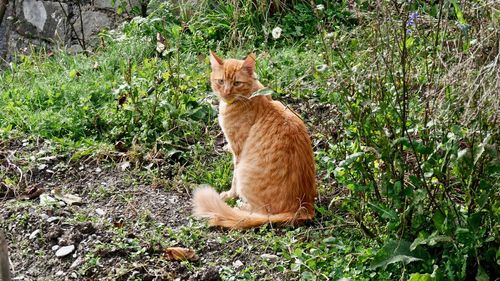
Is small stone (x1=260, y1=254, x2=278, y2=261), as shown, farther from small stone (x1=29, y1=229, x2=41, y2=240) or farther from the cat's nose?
the cat's nose

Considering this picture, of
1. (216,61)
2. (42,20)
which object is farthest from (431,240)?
(42,20)

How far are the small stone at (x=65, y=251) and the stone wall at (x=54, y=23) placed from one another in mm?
3871

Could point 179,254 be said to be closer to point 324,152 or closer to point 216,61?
point 324,152

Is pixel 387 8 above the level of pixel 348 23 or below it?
above

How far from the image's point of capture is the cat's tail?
427 cm

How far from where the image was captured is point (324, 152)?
463 centimetres

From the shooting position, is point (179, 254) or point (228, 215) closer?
point (179, 254)

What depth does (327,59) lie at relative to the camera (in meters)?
3.94

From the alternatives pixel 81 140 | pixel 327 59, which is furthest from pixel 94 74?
pixel 327 59

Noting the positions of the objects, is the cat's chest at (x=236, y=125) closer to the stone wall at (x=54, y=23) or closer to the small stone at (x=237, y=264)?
the small stone at (x=237, y=264)

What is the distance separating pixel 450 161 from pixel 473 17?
643 mm

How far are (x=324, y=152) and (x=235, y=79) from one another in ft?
2.47

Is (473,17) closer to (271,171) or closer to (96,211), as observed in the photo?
(271,171)

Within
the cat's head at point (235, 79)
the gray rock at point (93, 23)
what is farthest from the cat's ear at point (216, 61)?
the gray rock at point (93, 23)
